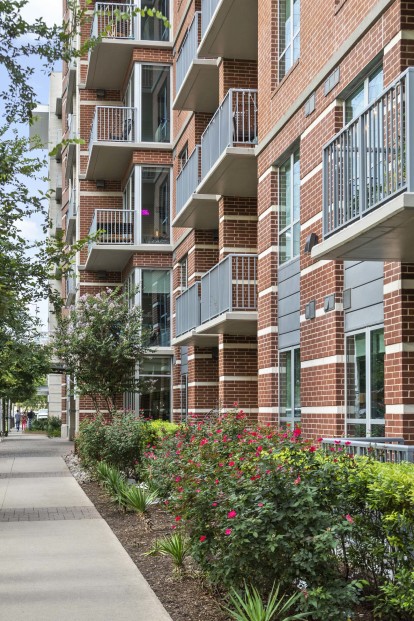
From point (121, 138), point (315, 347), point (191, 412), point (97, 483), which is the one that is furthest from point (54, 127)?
point (315, 347)

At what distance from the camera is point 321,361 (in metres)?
14.4

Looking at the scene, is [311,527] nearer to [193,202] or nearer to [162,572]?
[162,572]

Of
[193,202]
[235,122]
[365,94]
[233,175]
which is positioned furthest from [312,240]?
[193,202]

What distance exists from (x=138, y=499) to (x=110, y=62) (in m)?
23.7

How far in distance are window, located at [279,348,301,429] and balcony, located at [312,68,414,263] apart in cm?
455

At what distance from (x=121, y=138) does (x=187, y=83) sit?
30.9 ft

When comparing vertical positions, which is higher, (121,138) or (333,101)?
(121,138)

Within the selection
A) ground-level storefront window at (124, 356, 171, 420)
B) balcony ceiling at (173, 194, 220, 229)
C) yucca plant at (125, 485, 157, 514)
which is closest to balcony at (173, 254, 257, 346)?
balcony ceiling at (173, 194, 220, 229)

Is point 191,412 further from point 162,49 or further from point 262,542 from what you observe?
point 262,542

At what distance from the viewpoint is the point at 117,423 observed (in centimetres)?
1997

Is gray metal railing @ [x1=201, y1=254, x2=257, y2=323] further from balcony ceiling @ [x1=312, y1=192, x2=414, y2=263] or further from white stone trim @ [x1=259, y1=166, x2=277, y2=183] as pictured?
balcony ceiling @ [x1=312, y1=192, x2=414, y2=263]

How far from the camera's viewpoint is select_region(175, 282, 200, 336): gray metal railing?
2462cm

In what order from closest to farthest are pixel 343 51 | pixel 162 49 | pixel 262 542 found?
pixel 262 542
pixel 343 51
pixel 162 49

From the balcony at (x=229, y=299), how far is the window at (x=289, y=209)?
3.13 metres
